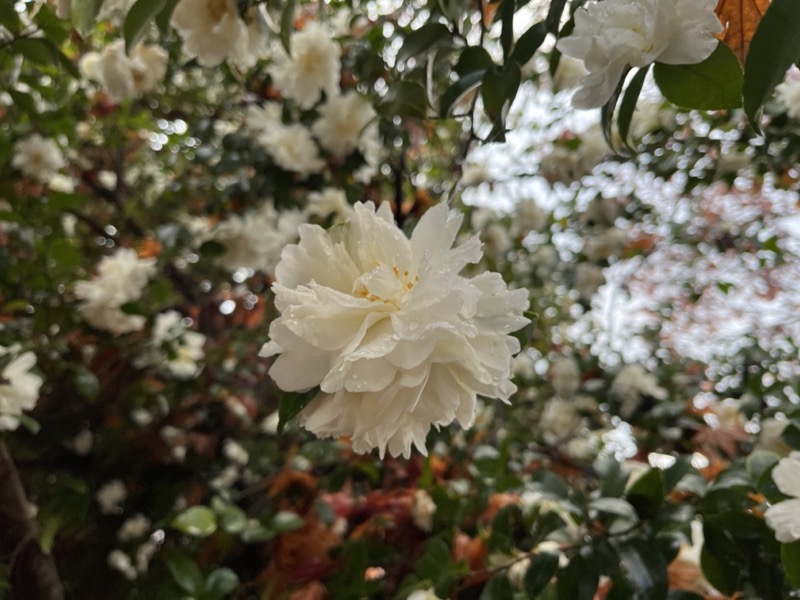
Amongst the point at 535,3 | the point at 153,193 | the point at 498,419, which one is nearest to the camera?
the point at 535,3

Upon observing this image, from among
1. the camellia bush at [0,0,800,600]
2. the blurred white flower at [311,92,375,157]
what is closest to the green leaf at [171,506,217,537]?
the camellia bush at [0,0,800,600]

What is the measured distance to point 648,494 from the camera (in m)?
0.61

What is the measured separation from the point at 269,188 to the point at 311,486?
24.5 inches

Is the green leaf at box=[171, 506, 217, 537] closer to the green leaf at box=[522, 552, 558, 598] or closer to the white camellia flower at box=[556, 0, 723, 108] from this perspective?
the green leaf at box=[522, 552, 558, 598]

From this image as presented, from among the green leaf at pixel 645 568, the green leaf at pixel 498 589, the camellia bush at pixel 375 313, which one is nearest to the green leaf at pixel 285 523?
the camellia bush at pixel 375 313

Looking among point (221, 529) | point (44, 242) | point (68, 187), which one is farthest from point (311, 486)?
point (68, 187)

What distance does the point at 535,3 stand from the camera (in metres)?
0.71

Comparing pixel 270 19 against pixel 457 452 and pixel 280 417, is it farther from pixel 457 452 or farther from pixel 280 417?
pixel 457 452

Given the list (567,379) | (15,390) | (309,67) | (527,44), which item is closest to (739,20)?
(527,44)

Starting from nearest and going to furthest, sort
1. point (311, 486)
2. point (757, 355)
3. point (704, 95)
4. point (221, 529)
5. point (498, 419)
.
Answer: point (704, 95), point (221, 529), point (311, 486), point (757, 355), point (498, 419)

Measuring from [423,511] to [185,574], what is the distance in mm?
380

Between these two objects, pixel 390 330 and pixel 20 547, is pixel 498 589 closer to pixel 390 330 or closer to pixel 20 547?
pixel 390 330

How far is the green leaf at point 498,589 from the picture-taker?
61cm

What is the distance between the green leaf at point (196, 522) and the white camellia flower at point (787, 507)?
2.26 ft
